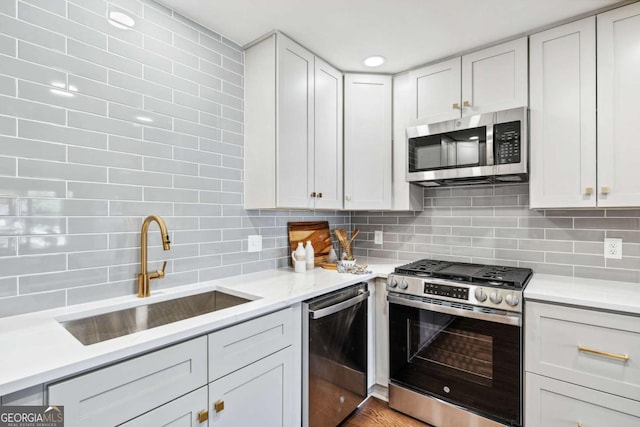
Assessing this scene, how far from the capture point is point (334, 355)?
1.85 metres

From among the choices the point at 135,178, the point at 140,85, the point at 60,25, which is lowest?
the point at 135,178

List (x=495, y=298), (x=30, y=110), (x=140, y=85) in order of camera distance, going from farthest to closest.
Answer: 1. (x=495, y=298)
2. (x=140, y=85)
3. (x=30, y=110)

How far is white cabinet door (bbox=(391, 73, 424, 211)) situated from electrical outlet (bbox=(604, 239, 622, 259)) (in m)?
1.18

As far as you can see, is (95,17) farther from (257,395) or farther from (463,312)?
(463,312)

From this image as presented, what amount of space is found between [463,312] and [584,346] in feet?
1.77

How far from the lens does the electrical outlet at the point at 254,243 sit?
217cm

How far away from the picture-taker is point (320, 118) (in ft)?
7.48

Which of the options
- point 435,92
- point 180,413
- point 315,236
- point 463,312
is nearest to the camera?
point 180,413

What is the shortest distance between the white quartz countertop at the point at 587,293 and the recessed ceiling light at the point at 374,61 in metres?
1.73

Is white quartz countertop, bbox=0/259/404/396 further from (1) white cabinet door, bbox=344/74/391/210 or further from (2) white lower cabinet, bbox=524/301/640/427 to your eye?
(2) white lower cabinet, bbox=524/301/640/427

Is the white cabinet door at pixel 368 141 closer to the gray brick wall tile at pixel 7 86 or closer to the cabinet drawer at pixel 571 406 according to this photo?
the cabinet drawer at pixel 571 406

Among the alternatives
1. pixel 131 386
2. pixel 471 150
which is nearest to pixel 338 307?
pixel 131 386

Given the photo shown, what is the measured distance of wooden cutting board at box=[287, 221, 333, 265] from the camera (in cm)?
248

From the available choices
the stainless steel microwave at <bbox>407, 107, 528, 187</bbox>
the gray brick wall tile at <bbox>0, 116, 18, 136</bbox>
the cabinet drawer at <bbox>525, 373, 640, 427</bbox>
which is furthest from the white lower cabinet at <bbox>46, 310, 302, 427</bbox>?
the stainless steel microwave at <bbox>407, 107, 528, 187</bbox>
